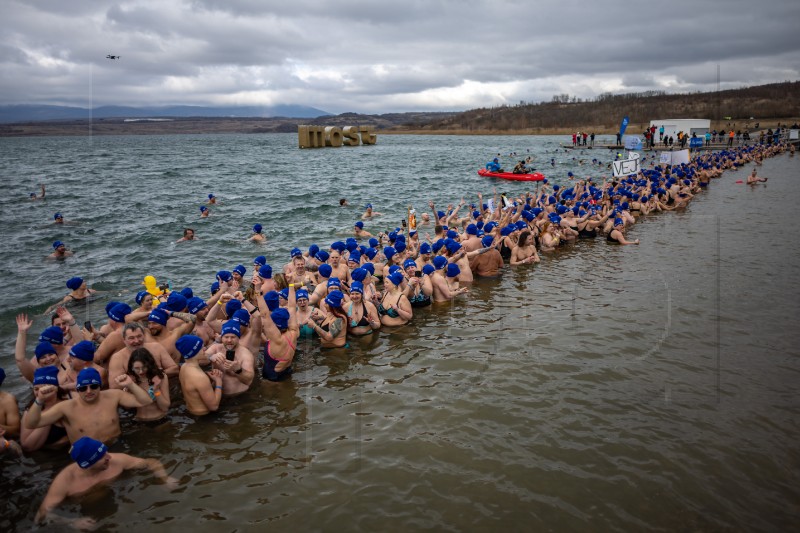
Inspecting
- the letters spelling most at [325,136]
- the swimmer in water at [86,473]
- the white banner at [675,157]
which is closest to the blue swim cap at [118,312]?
the swimmer in water at [86,473]

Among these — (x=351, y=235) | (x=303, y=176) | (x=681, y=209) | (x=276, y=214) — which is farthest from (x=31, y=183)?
(x=681, y=209)

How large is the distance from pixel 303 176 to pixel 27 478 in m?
40.4

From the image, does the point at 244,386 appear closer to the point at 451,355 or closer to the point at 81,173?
the point at 451,355

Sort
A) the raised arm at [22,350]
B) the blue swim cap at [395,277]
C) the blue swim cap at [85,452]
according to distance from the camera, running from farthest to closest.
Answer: the blue swim cap at [395,277] < the raised arm at [22,350] < the blue swim cap at [85,452]

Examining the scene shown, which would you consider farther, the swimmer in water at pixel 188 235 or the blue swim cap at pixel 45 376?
the swimmer in water at pixel 188 235

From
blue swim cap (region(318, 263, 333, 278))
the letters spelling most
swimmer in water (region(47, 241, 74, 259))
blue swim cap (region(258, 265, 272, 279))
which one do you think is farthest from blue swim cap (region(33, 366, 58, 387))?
the letters spelling most

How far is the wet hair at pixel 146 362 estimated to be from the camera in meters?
5.85

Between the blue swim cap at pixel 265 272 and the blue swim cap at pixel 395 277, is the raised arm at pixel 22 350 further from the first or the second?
the blue swim cap at pixel 395 277

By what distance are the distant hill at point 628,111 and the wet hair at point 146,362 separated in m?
96.2

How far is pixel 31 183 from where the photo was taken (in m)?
37.4

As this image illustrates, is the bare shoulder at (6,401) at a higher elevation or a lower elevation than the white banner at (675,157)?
lower

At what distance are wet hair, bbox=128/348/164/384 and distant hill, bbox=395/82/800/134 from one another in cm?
9624

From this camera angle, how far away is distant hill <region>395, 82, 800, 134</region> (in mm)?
102119

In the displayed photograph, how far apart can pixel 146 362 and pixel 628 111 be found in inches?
5945
